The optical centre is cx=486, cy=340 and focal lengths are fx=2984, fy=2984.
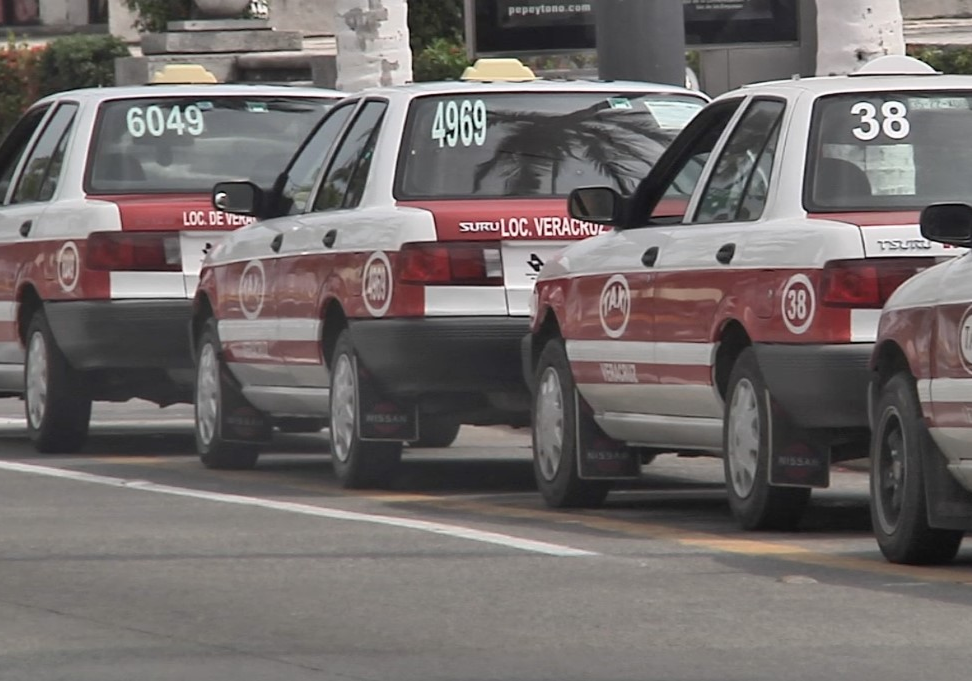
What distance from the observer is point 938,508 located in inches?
361

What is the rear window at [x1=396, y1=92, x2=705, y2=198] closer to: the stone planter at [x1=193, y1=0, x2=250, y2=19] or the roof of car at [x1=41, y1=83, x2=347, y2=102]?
the roof of car at [x1=41, y1=83, x2=347, y2=102]

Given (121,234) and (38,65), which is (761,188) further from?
(38,65)

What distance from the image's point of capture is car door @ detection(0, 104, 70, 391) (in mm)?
15336

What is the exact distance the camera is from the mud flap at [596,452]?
11.6 metres

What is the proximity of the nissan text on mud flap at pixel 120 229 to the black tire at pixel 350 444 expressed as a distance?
1.96 meters

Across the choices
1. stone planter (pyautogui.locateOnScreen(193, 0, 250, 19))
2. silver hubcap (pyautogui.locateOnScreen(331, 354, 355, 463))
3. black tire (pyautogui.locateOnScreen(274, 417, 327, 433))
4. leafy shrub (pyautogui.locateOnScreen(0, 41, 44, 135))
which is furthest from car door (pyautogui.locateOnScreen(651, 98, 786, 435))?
leafy shrub (pyautogui.locateOnScreen(0, 41, 44, 135))

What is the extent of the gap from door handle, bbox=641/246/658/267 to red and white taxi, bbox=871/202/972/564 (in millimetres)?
1577

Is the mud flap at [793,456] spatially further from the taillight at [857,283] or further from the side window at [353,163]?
the side window at [353,163]

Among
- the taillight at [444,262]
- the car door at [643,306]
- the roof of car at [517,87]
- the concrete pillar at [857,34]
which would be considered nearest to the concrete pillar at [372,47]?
the concrete pillar at [857,34]

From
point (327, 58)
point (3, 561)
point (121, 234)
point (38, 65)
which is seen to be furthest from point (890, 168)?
point (38, 65)

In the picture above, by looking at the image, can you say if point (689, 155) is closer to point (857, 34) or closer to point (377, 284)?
point (377, 284)

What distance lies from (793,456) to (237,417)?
454 cm

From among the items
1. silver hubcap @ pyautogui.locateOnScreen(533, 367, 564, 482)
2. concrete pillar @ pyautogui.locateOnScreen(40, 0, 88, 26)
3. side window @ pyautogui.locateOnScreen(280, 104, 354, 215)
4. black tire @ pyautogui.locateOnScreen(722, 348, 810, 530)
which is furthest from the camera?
concrete pillar @ pyautogui.locateOnScreen(40, 0, 88, 26)

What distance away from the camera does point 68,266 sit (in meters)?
14.8
